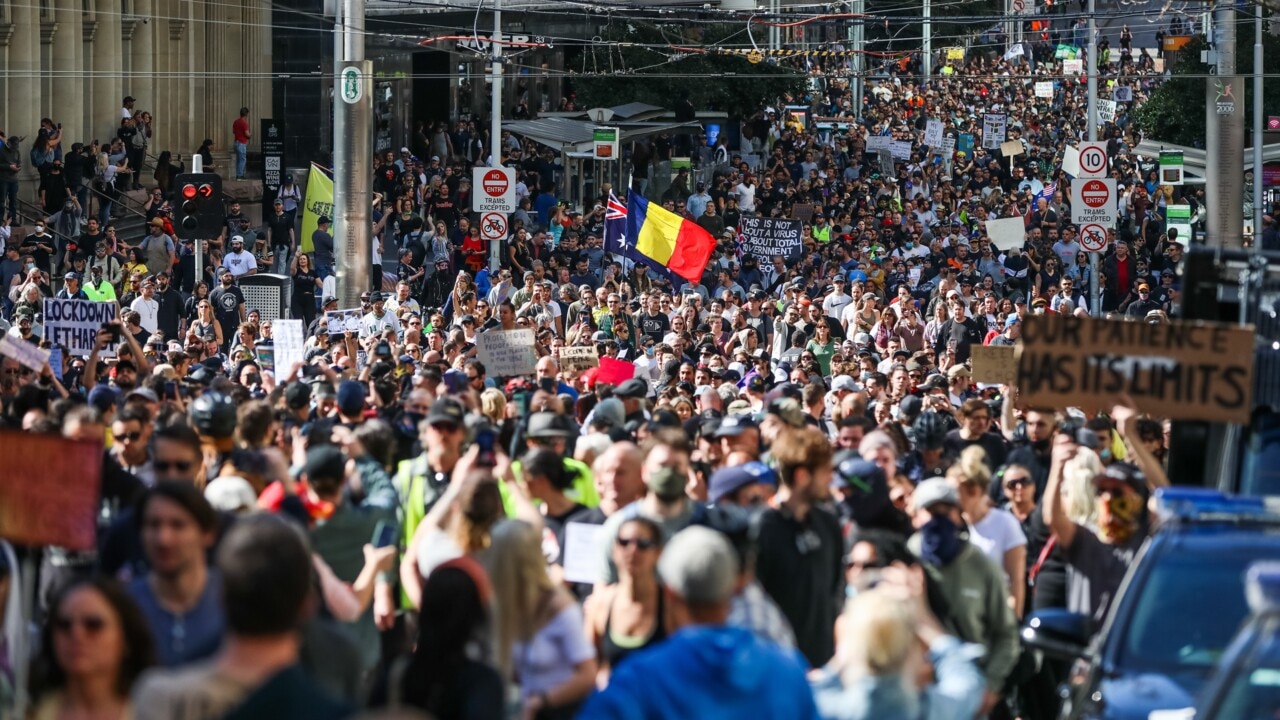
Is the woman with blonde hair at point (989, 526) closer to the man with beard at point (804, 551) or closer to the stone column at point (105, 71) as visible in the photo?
the man with beard at point (804, 551)

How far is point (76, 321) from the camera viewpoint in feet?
54.5

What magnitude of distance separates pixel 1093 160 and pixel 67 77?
16270mm

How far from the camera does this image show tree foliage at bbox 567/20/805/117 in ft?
151

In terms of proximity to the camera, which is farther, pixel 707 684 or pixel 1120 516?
pixel 1120 516

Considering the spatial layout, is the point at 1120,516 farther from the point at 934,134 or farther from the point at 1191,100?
the point at 934,134

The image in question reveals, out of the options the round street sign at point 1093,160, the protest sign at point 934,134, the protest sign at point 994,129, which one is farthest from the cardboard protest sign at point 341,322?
the protest sign at point 994,129

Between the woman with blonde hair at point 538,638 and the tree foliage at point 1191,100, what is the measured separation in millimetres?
35528

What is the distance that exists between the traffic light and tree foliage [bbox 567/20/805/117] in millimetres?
20871

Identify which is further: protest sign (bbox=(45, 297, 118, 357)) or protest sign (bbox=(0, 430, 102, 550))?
protest sign (bbox=(45, 297, 118, 357))

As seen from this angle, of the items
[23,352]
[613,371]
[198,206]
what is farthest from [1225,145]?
[23,352]

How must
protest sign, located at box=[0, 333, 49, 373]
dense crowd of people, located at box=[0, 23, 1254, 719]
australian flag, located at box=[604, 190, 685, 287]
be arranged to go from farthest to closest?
australian flag, located at box=[604, 190, 685, 287] → protest sign, located at box=[0, 333, 49, 373] → dense crowd of people, located at box=[0, 23, 1254, 719]

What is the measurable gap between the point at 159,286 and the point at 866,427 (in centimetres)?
1504

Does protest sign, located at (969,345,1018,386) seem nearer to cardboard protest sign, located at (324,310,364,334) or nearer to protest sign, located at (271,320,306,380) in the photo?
protest sign, located at (271,320,306,380)

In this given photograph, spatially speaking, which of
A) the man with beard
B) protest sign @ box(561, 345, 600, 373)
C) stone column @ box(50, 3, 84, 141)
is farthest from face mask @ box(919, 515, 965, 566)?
stone column @ box(50, 3, 84, 141)
